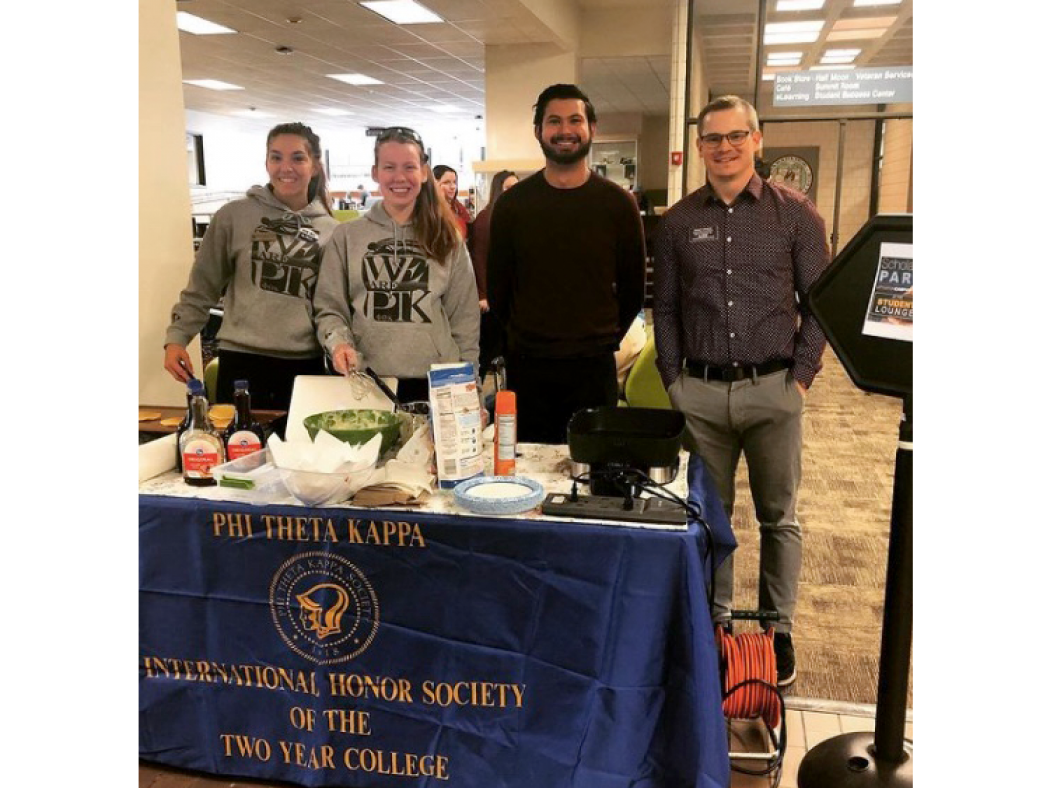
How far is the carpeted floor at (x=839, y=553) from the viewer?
2.43 m

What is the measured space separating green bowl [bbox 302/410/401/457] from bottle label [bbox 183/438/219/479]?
21cm

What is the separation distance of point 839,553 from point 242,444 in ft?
7.70

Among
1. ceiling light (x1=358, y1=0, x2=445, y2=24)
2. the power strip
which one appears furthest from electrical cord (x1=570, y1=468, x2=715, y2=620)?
ceiling light (x1=358, y1=0, x2=445, y2=24)

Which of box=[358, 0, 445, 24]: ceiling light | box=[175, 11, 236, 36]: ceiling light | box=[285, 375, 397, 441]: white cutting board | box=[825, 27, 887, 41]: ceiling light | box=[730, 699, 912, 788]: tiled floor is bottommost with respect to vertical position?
box=[730, 699, 912, 788]: tiled floor

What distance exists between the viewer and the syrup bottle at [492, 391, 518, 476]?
190cm

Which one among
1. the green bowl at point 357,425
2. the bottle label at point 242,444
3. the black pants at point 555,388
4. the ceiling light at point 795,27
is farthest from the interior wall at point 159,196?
the ceiling light at point 795,27

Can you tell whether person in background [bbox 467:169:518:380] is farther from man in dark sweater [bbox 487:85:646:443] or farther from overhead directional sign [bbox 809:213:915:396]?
overhead directional sign [bbox 809:213:915:396]

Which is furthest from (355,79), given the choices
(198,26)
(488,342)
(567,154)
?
(567,154)

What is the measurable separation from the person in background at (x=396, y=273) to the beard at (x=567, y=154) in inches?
14.0

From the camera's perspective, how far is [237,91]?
12.7 m

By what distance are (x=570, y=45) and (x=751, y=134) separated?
23.4 ft

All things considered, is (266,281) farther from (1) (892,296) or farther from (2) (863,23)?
(2) (863,23)

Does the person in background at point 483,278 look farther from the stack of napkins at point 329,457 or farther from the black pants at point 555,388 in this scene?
the stack of napkins at point 329,457
